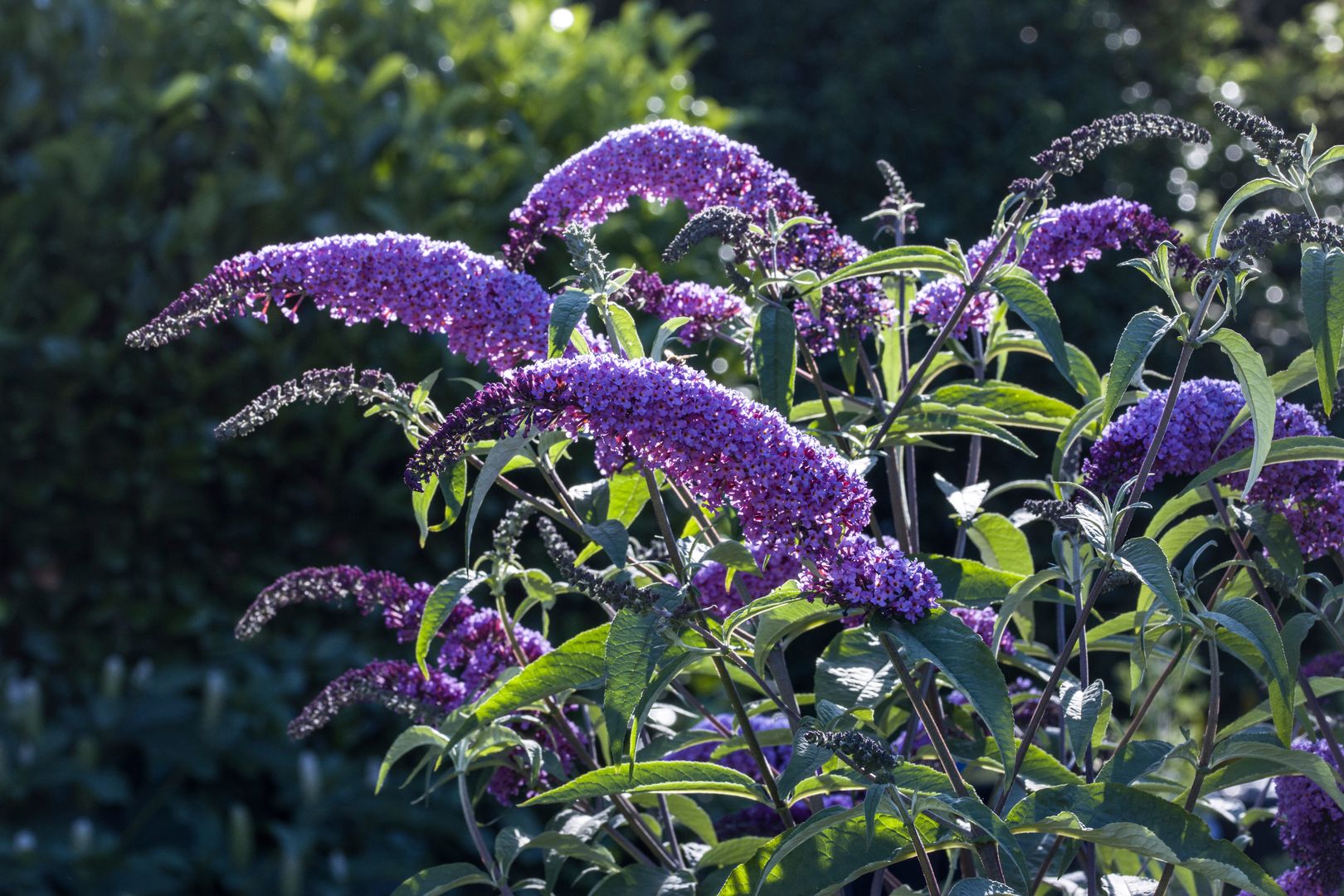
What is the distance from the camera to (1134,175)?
805 cm

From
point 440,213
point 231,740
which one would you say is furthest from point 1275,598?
point 231,740

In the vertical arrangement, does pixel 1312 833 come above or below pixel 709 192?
below

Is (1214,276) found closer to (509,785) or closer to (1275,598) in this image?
(1275,598)

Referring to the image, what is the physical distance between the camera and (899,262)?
1691 mm

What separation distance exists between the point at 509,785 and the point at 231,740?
2698mm

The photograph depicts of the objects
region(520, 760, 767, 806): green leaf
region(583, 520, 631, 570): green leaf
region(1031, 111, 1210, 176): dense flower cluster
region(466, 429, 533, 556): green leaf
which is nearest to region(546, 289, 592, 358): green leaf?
region(466, 429, 533, 556): green leaf

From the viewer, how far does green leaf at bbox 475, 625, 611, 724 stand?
1553 mm

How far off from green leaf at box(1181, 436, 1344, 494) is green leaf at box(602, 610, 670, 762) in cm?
66

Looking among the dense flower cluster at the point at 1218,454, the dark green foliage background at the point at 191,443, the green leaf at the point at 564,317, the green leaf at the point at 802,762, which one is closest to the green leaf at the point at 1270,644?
the dense flower cluster at the point at 1218,454

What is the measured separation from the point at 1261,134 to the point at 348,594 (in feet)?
4.41

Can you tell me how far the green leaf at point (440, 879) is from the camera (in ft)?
5.73

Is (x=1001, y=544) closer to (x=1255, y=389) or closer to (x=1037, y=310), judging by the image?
(x=1037, y=310)

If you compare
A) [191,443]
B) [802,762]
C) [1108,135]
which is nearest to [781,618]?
[802,762]

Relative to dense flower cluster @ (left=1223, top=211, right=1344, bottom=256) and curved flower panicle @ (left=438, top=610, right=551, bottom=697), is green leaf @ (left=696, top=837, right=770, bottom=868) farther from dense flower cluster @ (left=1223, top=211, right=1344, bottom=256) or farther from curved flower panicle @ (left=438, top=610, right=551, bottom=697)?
dense flower cluster @ (left=1223, top=211, right=1344, bottom=256)
